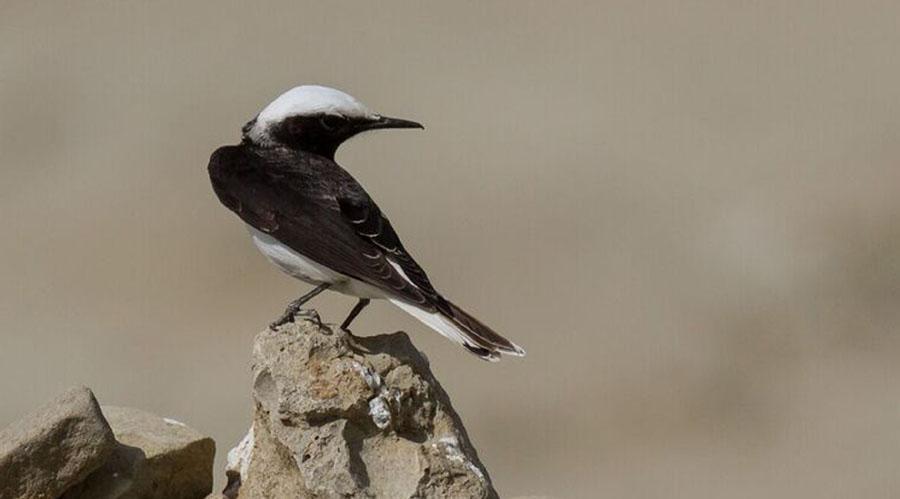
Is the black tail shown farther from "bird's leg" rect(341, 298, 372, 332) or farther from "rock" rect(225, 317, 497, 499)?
"bird's leg" rect(341, 298, 372, 332)

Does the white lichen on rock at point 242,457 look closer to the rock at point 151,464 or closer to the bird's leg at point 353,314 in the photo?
the rock at point 151,464

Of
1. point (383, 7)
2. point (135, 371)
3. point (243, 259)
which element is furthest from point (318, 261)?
point (383, 7)

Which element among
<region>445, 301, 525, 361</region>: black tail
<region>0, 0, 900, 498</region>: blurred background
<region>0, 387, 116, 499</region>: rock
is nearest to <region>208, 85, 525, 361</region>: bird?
<region>445, 301, 525, 361</region>: black tail

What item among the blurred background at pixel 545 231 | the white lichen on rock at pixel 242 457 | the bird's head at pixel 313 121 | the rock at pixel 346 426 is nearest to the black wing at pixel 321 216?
the bird's head at pixel 313 121

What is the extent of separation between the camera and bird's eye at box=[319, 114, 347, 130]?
10.2 metres

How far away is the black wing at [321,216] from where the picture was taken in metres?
9.49

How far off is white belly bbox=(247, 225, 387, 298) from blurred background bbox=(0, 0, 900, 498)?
38.8 feet

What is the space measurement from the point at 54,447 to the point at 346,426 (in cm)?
131

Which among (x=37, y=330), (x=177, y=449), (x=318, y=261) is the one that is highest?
(x=318, y=261)

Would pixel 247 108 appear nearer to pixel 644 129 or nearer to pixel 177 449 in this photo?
pixel 644 129

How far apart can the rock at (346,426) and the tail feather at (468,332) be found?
22 cm

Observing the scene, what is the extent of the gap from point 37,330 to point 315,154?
15.6m

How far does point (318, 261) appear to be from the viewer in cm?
957

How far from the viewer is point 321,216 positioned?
31.8 feet
